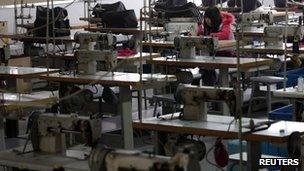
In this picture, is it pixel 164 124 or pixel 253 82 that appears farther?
pixel 253 82

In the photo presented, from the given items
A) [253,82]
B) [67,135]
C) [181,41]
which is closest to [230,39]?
[253,82]

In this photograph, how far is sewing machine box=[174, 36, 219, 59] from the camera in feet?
21.6

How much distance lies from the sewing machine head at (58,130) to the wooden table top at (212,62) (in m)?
2.86

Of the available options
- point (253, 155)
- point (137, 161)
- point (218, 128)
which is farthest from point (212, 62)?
point (137, 161)

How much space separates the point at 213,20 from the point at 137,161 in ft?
20.0

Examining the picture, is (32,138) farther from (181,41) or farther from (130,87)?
(181,41)

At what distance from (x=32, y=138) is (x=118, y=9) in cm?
659

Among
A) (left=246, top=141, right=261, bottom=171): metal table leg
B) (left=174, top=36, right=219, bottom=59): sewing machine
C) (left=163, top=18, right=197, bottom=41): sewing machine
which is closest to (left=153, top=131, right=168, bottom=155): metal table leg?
(left=246, top=141, right=261, bottom=171): metal table leg

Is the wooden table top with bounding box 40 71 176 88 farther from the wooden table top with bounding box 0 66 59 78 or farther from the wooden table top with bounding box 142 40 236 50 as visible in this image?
the wooden table top with bounding box 142 40 236 50

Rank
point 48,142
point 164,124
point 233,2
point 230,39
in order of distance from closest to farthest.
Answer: point 48,142 → point 164,124 → point 230,39 → point 233,2

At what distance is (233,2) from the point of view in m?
12.1

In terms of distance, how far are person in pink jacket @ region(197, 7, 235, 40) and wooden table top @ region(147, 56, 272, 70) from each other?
1.60 m

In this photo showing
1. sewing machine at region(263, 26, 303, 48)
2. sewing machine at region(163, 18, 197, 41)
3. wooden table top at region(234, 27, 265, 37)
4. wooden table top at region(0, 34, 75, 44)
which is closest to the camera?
sewing machine at region(263, 26, 303, 48)

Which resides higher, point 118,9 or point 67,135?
point 118,9
